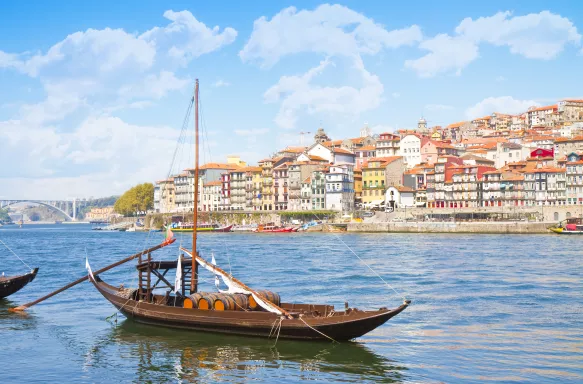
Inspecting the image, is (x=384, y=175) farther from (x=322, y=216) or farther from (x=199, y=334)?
(x=199, y=334)

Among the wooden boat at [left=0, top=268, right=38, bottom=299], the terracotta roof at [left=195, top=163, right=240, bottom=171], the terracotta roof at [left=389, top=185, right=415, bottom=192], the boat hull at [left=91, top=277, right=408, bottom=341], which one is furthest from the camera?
the terracotta roof at [left=195, top=163, right=240, bottom=171]

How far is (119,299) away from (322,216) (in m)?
95.4

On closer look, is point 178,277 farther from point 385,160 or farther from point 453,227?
point 385,160

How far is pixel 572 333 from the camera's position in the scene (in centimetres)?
2562

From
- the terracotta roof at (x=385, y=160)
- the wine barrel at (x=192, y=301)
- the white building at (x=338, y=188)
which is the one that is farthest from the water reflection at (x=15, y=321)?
the terracotta roof at (x=385, y=160)

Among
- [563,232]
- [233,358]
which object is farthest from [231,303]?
[563,232]

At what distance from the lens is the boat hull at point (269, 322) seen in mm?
23172

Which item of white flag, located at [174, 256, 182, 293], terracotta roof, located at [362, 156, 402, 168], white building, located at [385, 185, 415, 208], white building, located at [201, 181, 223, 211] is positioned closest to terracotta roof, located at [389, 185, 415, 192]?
white building, located at [385, 185, 415, 208]

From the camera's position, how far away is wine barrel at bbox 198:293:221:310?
25.5 meters

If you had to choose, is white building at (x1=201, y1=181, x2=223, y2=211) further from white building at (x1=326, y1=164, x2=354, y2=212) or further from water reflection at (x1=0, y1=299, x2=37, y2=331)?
water reflection at (x1=0, y1=299, x2=37, y2=331)

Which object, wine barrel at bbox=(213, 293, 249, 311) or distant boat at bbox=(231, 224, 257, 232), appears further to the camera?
distant boat at bbox=(231, 224, 257, 232)

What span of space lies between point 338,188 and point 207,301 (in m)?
99.6

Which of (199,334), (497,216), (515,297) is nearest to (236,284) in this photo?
(199,334)

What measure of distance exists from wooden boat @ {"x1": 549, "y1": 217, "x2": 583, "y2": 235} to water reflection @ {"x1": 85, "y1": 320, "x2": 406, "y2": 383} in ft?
243
